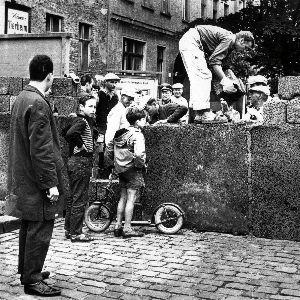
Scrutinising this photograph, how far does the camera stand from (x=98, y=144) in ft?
35.8

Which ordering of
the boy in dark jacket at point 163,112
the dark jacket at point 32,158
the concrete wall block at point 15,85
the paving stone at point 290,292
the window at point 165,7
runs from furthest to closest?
the window at point 165,7 → the concrete wall block at point 15,85 → the boy in dark jacket at point 163,112 → the paving stone at point 290,292 → the dark jacket at point 32,158

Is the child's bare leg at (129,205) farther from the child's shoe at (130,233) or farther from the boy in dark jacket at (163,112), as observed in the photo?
Answer: the boy in dark jacket at (163,112)

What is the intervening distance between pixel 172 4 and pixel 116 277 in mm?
28946

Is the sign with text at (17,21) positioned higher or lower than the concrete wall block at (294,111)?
A: higher

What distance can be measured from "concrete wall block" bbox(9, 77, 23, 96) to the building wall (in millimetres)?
10078

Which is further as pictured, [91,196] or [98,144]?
[98,144]

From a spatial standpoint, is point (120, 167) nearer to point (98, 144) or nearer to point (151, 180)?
point (151, 180)

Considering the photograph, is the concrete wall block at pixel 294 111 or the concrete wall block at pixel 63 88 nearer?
the concrete wall block at pixel 294 111

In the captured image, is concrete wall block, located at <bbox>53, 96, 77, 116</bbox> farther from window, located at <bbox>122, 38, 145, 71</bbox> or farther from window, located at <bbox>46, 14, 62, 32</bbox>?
window, located at <bbox>122, 38, 145, 71</bbox>

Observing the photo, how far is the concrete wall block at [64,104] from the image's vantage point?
10.6 m

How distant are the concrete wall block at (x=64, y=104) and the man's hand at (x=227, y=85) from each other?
2646 mm

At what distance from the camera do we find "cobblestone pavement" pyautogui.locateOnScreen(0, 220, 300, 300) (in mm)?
6008

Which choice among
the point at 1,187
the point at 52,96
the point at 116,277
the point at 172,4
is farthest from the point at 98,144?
the point at 172,4

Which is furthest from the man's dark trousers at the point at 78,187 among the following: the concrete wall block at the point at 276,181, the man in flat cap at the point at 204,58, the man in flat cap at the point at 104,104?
the man in flat cap at the point at 104,104
